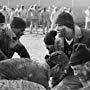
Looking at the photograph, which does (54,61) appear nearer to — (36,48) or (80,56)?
(80,56)

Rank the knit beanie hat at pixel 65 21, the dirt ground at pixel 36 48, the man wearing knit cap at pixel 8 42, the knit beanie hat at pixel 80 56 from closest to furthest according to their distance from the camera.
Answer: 1. the knit beanie hat at pixel 80 56
2. the knit beanie hat at pixel 65 21
3. the man wearing knit cap at pixel 8 42
4. the dirt ground at pixel 36 48

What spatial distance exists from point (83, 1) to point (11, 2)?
19.9 ft

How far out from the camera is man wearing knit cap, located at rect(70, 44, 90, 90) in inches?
131

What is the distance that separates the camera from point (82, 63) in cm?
335

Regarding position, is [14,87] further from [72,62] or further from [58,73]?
[58,73]

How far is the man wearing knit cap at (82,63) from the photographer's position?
333cm

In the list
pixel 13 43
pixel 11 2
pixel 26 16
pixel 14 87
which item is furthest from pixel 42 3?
pixel 14 87

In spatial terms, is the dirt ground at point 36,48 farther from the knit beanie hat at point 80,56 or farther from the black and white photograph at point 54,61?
the knit beanie hat at point 80,56

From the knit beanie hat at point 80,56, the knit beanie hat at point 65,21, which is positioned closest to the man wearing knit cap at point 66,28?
the knit beanie hat at point 65,21

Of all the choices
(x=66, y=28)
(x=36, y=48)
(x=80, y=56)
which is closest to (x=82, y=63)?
(x=80, y=56)

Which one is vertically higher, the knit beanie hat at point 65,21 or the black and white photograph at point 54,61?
the knit beanie hat at point 65,21

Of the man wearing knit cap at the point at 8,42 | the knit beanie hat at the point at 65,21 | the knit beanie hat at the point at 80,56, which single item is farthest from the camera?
the man wearing knit cap at the point at 8,42

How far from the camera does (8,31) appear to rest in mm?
4473

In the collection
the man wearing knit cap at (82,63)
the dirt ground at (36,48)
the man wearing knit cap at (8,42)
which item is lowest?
the dirt ground at (36,48)
